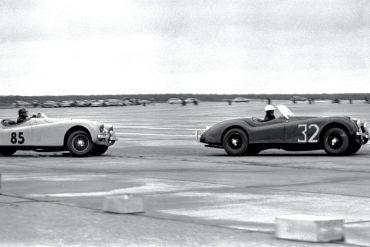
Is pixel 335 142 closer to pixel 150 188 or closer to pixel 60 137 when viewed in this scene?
pixel 60 137

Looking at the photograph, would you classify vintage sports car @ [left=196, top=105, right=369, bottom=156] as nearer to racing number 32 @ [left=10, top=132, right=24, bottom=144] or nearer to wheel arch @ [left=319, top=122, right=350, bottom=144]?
wheel arch @ [left=319, top=122, right=350, bottom=144]

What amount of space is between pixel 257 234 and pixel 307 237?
0.86m

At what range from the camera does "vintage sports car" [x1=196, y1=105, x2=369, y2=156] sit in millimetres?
22328

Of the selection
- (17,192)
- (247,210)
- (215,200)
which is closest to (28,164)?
(17,192)

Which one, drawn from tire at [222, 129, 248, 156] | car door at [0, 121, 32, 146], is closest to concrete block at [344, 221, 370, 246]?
tire at [222, 129, 248, 156]

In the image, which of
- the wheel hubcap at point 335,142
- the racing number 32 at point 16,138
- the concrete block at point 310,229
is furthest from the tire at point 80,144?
the concrete block at point 310,229

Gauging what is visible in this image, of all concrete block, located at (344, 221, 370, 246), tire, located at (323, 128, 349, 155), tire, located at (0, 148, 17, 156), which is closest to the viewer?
concrete block, located at (344, 221, 370, 246)

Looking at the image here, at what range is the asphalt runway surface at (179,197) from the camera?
9289 mm

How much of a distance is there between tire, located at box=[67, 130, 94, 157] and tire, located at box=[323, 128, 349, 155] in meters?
5.78

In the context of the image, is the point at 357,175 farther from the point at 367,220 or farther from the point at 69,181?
the point at 367,220

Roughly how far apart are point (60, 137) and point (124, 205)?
1275 cm

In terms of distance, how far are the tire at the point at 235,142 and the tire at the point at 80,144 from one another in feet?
11.0

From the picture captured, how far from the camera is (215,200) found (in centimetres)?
1257

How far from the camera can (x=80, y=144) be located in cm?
2333
